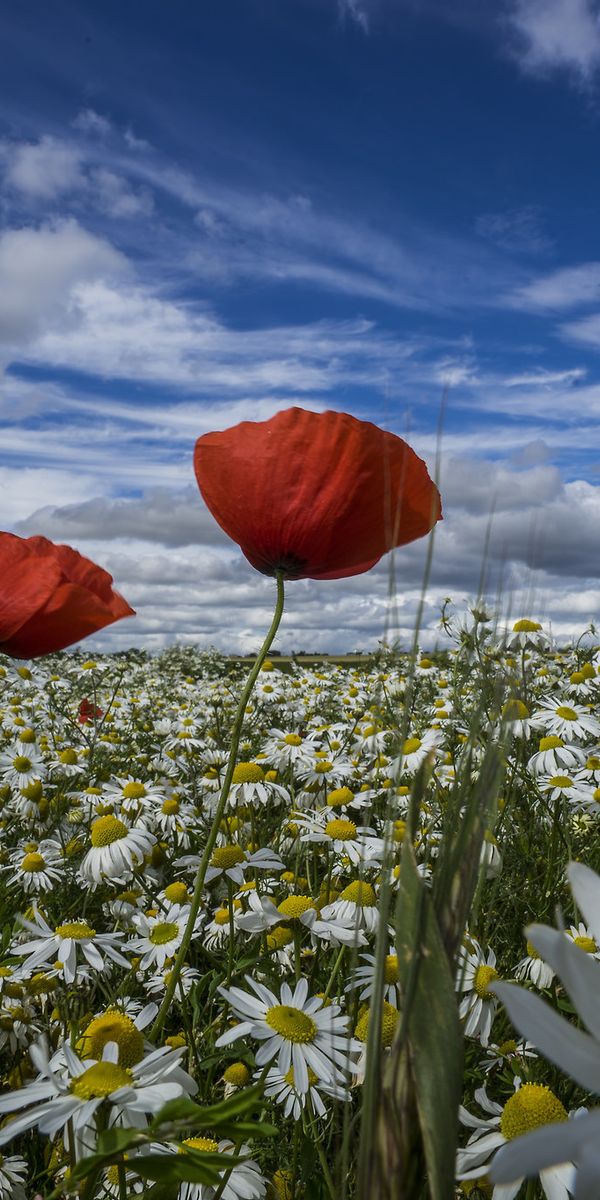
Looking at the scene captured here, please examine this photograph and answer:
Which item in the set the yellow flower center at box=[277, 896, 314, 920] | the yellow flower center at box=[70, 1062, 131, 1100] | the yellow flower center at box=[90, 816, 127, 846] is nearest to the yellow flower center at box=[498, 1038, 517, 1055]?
the yellow flower center at box=[277, 896, 314, 920]

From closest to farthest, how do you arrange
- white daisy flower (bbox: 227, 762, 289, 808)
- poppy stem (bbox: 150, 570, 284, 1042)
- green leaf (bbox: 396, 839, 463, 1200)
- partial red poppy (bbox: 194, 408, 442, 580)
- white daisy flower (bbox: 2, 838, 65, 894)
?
green leaf (bbox: 396, 839, 463, 1200)
poppy stem (bbox: 150, 570, 284, 1042)
partial red poppy (bbox: 194, 408, 442, 580)
white daisy flower (bbox: 2, 838, 65, 894)
white daisy flower (bbox: 227, 762, 289, 808)

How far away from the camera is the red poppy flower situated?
4.25 feet

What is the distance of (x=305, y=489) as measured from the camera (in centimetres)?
109

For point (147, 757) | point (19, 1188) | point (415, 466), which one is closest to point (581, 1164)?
point (415, 466)

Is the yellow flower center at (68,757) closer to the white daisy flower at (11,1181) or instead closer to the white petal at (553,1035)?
the white daisy flower at (11,1181)

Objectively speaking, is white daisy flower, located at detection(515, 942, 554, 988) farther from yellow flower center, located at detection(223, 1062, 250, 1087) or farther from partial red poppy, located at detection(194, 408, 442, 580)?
partial red poppy, located at detection(194, 408, 442, 580)

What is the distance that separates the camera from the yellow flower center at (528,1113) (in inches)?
46.8

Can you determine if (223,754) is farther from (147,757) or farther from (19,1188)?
(19,1188)

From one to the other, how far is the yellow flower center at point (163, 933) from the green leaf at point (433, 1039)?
1726 millimetres

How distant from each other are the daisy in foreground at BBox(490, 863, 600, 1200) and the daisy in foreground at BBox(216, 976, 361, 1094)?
918mm

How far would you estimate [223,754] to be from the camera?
4.21 metres

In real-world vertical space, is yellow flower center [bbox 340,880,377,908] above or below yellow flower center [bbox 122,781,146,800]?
above

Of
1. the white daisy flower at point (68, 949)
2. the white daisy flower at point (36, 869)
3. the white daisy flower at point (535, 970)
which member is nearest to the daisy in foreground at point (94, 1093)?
the white daisy flower at point (68, 949)

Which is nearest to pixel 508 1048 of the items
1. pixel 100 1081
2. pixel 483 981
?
pixel 483 981
